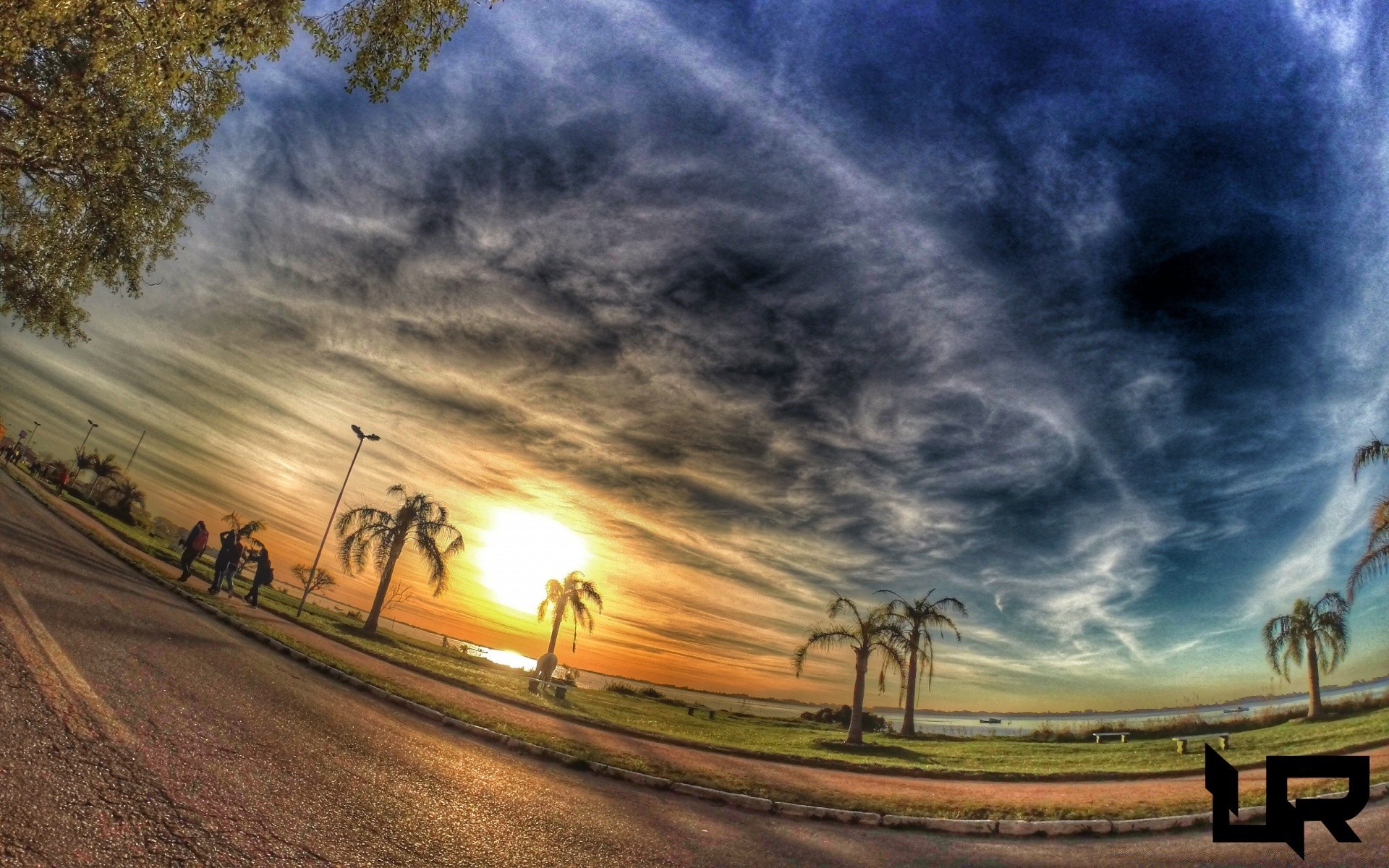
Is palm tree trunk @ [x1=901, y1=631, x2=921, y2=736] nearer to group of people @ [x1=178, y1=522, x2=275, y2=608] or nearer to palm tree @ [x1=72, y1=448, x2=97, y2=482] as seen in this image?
group of people @ [x1=178, y1=522, x2=275, y2=608]

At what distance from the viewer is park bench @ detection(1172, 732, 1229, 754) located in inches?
665

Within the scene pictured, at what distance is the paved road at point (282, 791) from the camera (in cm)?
425

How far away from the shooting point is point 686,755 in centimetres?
1352

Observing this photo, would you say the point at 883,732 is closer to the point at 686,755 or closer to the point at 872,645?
the point at 872,645

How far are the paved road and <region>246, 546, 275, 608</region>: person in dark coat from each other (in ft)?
31.3

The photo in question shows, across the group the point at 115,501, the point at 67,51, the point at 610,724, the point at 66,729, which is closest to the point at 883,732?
the point at 610,724

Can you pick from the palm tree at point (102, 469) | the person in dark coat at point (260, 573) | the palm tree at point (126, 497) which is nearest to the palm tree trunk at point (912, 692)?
the person in dark coat at point (260, 573)

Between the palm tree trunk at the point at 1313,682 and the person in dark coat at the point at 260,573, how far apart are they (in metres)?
39.8

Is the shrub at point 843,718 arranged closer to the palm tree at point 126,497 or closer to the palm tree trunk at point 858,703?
the palm tree trunk at point 858,703

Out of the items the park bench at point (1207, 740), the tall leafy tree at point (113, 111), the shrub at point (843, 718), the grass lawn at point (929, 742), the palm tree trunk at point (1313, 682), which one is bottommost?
the shrub at point (843, 718)

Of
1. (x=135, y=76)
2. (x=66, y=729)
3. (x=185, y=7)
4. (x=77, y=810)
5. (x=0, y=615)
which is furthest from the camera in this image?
(x=135, y=76)

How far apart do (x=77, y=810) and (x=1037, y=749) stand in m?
26.9

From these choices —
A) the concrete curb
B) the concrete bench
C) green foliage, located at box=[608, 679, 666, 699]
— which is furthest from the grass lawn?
green foliage, located at box=[608, 679, 666, 699]

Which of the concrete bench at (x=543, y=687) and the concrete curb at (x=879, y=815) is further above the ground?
the concrete curb at (x=879, y=815)
